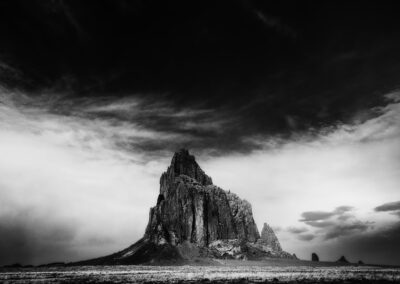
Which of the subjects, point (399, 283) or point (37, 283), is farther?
point (37, 283)

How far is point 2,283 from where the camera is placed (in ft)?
225

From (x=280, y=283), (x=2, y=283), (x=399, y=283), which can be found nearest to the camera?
(x=399, y=283)

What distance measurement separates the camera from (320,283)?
6103 cm

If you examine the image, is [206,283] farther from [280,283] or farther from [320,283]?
[320,283]

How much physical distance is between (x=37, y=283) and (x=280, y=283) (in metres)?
50.4

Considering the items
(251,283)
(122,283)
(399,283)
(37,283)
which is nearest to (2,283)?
(37,283)

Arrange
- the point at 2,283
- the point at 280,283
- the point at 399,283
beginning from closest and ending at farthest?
the point at 399,283, the point at 280,283, the point at 2,283

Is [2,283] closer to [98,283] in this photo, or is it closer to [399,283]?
[98,283]

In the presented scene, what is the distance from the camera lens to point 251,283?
210ft

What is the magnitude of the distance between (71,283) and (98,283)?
5.38 metres

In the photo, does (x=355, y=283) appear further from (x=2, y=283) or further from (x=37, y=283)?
(x=2, y=283)

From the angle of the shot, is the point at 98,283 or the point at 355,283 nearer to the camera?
the point at 355,283

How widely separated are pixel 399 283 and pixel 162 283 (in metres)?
44.1

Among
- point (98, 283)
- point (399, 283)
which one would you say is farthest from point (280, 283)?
point (98, 283)
